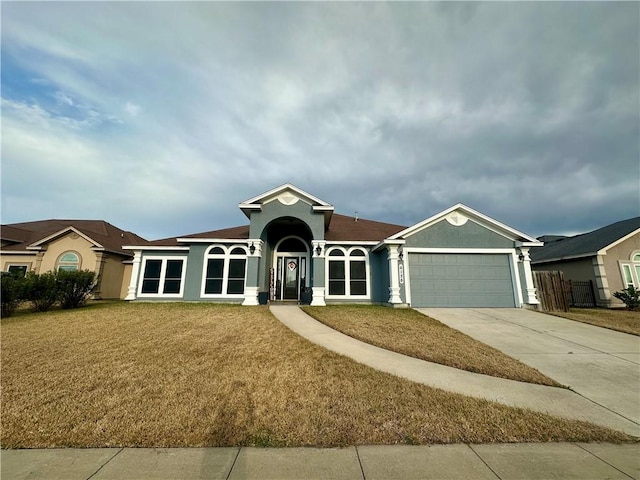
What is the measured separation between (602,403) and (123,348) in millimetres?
9532

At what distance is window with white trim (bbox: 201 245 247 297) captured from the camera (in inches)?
610

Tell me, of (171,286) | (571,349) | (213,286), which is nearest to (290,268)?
(213,286)

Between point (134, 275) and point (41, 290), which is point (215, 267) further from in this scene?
point (41, 290)

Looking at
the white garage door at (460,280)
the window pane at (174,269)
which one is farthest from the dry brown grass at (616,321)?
the window pane at (174,269)

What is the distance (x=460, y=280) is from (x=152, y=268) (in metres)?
16.6

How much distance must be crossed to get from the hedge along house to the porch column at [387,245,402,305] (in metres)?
0.05

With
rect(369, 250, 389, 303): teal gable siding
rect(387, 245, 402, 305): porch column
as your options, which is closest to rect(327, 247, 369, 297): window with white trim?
rect(369, 250, 389, 303): teal gable siding

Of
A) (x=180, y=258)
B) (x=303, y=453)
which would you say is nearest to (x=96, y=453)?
(x=303, y=453)

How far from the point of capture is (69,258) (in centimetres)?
2003

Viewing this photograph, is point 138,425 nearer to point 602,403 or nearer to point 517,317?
point 602,403

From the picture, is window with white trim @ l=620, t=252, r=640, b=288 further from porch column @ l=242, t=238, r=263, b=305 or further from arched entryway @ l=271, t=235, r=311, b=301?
porch column @ l=242, t=238, r=263, b=305

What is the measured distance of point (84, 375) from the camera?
17.4 feet

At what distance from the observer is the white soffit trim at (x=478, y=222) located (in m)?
14.6

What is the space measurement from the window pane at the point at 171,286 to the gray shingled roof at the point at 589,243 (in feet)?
78.2
